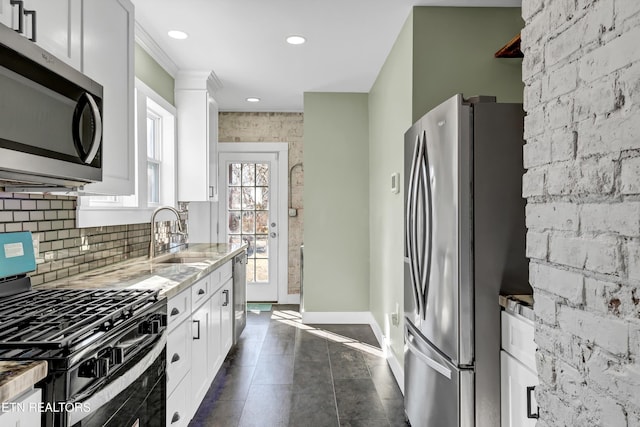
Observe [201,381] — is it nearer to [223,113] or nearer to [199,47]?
[199,47]

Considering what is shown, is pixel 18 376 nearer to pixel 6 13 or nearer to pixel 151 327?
pixel 151 327

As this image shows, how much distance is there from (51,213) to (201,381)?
1.27 m

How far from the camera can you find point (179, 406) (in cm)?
207

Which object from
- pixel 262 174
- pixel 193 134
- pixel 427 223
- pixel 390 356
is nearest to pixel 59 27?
pixel 427 223

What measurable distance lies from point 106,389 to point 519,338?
1.44 metres

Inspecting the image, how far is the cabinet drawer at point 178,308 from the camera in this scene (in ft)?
6.36

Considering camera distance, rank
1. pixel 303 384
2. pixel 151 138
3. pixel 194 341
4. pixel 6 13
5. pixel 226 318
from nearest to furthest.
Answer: pixel 6 13 < pixel 194 341 < pixel 303 384 < pixel 226 318 < pixel 151 138

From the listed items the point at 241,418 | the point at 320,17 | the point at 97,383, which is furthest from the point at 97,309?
the point at 320,17

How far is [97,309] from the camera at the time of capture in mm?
1432

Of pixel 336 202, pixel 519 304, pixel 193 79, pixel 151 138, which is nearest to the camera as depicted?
pixel 519 304

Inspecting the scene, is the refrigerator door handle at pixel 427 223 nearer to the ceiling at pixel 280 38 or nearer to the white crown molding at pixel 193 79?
the ceiling at pixel 280 38

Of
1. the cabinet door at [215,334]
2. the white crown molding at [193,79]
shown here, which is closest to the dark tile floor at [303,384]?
the cabinet door at [215,334]

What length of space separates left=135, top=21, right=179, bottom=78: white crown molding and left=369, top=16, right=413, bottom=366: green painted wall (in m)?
1.87

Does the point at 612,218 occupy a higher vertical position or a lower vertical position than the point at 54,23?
lower
